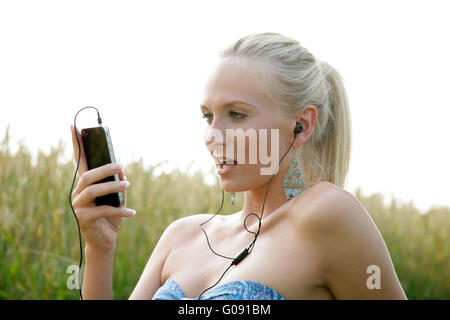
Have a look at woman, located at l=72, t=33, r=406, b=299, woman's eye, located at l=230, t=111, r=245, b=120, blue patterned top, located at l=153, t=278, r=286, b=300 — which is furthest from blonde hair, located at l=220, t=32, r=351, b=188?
blue patterned top, located at l=153, t=278, r=286, b=300

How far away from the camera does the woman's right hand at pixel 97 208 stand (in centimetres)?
254

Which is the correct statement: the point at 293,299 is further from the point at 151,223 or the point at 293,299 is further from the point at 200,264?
the point at 151,223

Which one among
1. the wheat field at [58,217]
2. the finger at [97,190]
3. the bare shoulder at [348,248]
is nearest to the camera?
the bare shoulder at [348,248]

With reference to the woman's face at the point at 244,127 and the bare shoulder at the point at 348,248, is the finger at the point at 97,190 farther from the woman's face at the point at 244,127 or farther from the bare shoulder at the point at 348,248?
the bare shoulder at the point at 348,248

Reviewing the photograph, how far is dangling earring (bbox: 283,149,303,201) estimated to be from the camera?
266cm

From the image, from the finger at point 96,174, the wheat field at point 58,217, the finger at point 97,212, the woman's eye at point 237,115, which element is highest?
the woman's eye at point 237,115

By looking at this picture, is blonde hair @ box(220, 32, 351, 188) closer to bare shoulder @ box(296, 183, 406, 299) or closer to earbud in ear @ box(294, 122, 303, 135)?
earbud in ear @ box(294, 122, 303, 135)

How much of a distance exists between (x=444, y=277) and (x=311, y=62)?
4095 millimetres

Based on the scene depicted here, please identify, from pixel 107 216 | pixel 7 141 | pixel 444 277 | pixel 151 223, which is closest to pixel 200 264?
pixel 107 216

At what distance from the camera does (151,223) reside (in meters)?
5.17

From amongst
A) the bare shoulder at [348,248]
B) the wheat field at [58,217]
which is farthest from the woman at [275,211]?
the wheat field at [58,217]

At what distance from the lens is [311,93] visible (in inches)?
106

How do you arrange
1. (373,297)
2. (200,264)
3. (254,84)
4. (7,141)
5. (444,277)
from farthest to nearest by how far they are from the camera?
(444,277), (7,141), (200,264), (254,84), (373,297)

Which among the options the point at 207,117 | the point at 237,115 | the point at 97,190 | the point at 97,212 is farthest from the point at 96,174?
the point at 237,115
